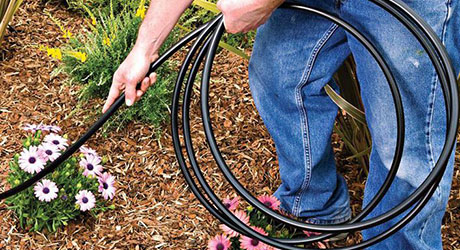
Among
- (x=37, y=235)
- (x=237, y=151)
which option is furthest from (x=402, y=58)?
(x=37, y=235)

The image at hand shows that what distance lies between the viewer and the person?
1279 millimetres

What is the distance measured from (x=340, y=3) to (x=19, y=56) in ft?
5.15

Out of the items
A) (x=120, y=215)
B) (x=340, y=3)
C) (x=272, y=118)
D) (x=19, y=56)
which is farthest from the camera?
(x=19, y=56)

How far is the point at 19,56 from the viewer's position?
244 centimetres

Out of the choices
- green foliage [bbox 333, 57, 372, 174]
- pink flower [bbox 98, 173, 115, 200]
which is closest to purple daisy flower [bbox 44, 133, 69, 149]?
pink flower [bbox 98, 173, 115, 200]

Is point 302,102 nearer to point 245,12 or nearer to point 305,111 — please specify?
point 305,111

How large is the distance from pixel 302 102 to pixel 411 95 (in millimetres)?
386

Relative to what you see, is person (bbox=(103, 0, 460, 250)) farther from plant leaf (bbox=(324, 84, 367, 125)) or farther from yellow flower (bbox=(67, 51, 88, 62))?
yellow flower (bbox=(67, 51, 88, 62))

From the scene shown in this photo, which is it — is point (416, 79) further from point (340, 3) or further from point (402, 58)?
point (340, 3)

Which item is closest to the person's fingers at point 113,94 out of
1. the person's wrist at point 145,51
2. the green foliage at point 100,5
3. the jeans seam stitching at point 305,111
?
the person's wrist at point 145,51

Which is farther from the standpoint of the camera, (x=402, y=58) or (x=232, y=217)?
(x=232, y=217)

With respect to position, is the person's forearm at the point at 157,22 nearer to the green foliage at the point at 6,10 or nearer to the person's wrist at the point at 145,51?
the person's wrist at the point at 145,51

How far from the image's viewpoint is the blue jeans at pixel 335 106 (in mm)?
1280

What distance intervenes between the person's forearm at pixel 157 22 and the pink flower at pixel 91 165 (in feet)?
1.77
